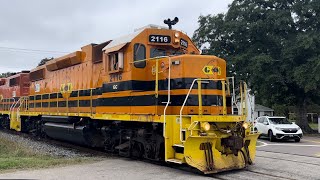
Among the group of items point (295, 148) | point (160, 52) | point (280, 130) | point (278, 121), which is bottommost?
point (295, 148)

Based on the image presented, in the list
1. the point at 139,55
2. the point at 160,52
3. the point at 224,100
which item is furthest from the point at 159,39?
the point at 224,100

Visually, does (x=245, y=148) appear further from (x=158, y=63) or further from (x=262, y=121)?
(x=262, y=121)

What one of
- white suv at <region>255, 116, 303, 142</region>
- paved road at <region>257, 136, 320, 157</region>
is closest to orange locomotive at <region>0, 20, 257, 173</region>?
paved road at <region>257, 136, 320, 157</region>

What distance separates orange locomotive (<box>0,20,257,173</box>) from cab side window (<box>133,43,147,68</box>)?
0.02 m

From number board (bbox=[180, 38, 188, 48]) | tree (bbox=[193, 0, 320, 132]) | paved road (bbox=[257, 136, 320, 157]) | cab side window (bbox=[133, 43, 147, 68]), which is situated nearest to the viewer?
cab side window (bbox=[133, 43, 147, 68])

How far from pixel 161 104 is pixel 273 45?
22320 millimetres

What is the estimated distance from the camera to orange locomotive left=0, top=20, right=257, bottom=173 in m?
9.75

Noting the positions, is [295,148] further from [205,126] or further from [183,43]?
[205,126]

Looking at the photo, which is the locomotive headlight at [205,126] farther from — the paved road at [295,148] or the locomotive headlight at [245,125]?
the paved road at [295,148]

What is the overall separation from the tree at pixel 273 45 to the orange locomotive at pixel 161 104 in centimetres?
1701

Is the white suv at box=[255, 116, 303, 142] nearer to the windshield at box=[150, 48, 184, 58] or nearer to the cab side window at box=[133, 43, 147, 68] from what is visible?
the windshield at box=[150, 48, 184, 58]

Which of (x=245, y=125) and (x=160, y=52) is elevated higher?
(x=160, y=52)

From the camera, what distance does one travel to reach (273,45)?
30.4 metres

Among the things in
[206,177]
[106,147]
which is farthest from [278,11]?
[206,177]
